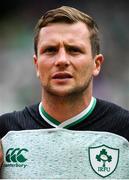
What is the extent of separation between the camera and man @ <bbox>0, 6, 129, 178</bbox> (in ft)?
5.22

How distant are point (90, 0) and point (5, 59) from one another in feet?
4.89

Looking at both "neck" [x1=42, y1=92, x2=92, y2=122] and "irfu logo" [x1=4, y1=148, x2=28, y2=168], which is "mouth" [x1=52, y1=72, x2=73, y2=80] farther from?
"irfu logo" [x1=4, y1=148, x2=28, y2=168]

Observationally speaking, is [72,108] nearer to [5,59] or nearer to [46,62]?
[46,62]

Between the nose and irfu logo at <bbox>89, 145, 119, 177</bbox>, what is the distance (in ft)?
0.99

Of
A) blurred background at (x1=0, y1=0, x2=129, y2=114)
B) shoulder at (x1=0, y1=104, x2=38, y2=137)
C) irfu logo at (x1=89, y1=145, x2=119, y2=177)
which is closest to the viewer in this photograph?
irfu logo at (x1=89, y1=145, x2=119, y2=177)

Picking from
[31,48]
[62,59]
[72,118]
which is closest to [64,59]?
[62,59]

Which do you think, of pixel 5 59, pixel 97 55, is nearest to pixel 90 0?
pixel 5 59

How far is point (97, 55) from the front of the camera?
172cm

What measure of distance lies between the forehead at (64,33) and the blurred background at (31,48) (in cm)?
427

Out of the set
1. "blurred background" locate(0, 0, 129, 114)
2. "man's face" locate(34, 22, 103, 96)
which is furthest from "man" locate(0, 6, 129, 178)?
"blurred background" locate(0, 0, 129, 114)

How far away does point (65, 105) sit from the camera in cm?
165

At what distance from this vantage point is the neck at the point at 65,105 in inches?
64.9

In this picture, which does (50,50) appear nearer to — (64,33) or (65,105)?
(64,33)

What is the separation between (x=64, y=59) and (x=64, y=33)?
0.34 ft
